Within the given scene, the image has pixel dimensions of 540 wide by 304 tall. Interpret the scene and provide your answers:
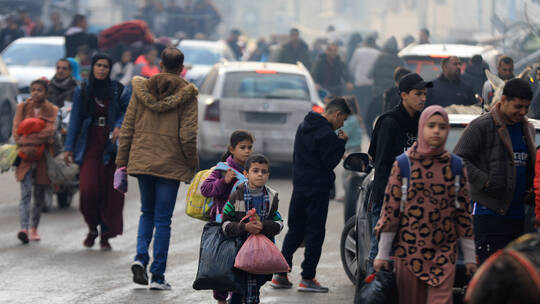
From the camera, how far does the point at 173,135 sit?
8812 mm

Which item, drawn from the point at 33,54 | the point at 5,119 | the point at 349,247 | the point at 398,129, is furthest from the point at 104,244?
the point at 33,54

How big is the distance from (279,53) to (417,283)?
734 inches

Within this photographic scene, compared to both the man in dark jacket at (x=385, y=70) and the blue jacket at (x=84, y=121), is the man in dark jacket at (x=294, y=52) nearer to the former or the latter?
the man in dark jacket at (x=385, y=70)

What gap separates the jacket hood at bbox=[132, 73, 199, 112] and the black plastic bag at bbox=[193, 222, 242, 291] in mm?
1527

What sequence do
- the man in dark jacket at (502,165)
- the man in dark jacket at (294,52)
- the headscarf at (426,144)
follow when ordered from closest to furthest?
the headscarf at (426,144) < the man in dark jacket at (502,165) < the man in dark jacket at (294,52)

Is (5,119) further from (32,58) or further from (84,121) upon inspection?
(84,121)

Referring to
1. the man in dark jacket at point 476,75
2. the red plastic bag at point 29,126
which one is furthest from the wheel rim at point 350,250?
the man in dark jacket at point 476,75

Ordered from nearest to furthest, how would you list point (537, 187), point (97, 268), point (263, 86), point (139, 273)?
point (537, 187) → point (139, 273) → point (97, 268) → point (263, 86)

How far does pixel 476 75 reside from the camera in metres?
15.4

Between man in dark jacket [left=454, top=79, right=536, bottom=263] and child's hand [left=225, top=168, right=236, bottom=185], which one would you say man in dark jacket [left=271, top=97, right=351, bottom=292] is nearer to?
child's hand [left=225, top=168, right=236, bottom=185]

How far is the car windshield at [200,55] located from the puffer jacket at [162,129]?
1730cm

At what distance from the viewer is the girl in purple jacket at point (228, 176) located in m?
7.66

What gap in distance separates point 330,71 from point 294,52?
2.59 metres

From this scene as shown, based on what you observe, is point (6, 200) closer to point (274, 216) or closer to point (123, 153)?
point (123, 153)
